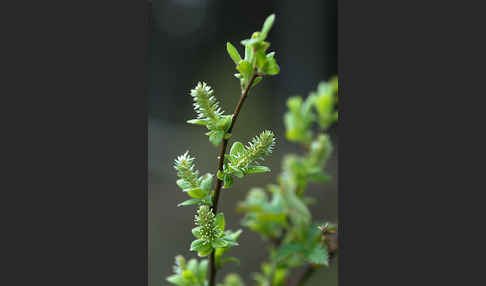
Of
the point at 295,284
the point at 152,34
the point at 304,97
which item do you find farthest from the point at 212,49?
the point at 295,284

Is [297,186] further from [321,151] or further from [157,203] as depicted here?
[157,203]

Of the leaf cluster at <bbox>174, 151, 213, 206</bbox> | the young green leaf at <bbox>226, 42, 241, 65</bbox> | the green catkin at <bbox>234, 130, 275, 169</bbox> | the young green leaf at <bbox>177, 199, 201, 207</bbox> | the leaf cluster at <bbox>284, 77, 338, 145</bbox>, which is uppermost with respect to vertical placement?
the leaf cluster at <bbox>284, 77, 338, 145</bbox>

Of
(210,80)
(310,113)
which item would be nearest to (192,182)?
(210,80)

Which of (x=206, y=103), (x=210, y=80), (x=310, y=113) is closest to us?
(x=206, y=103)

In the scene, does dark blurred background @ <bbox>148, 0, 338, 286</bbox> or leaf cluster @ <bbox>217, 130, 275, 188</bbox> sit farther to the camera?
dark blurred background @ <bbox>148, 0, 338, 286</bbox>

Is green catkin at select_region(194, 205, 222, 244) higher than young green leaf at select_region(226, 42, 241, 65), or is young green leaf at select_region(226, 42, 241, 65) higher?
young green leaf at select_region(226, 42, 241, 65)

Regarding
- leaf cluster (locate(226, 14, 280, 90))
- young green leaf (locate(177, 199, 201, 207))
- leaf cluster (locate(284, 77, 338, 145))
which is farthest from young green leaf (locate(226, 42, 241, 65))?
leaf cluster (locate(284, 77, 338, 145))

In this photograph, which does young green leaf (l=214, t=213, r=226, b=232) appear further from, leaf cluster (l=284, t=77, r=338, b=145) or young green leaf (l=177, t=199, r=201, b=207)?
leaf cluster (l=284, t=77, r=338, b=145)

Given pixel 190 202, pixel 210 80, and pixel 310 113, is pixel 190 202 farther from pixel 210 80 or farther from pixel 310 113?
pixel 310 113

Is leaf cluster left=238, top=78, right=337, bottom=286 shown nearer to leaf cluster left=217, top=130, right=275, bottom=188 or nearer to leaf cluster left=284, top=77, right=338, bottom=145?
leaf cluster left=284, top=77, right=338, bottom=145
